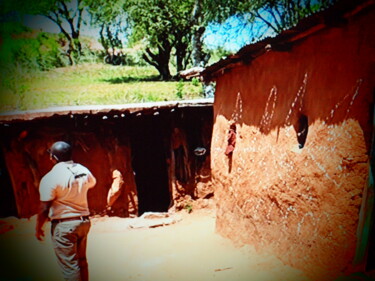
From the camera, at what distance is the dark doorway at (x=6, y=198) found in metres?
6.84

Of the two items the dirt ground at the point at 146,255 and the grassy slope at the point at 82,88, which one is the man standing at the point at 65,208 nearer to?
the dirt ground at the point at 146,255

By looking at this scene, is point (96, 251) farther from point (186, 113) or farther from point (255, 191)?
point (186, 113)

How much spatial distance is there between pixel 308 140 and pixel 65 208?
9.02 feet

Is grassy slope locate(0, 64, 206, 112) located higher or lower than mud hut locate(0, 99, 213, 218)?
higher

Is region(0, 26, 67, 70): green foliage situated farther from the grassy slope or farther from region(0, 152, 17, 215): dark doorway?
region(0, 152, 17, 215): dark doorway

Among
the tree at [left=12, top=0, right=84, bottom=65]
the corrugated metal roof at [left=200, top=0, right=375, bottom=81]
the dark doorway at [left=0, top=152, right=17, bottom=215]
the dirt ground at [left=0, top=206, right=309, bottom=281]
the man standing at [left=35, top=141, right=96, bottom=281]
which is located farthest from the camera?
the tree at [left=12, top=0, right=84, bottom=65]

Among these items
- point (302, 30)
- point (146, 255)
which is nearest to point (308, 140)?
point (302, 30)

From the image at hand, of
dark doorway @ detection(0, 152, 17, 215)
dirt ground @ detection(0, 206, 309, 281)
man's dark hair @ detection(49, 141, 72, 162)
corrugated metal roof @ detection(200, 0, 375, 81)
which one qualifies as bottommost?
dirt ground @ detection(0, 206, 309, 281)

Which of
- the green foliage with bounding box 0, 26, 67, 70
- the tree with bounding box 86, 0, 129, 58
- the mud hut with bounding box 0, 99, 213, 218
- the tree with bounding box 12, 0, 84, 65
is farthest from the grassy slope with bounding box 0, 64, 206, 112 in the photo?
the mud hut with bounding box 0, 99, 213, 218

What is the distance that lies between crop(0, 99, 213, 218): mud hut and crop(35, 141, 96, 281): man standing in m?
3.73

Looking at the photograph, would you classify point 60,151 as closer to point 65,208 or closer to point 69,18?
point 65,208

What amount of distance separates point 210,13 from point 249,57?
27.5 feet

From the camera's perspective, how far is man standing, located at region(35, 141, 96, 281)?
3.00m

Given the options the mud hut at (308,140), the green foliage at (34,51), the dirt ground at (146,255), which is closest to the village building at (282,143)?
the mud hut at (308,140)
